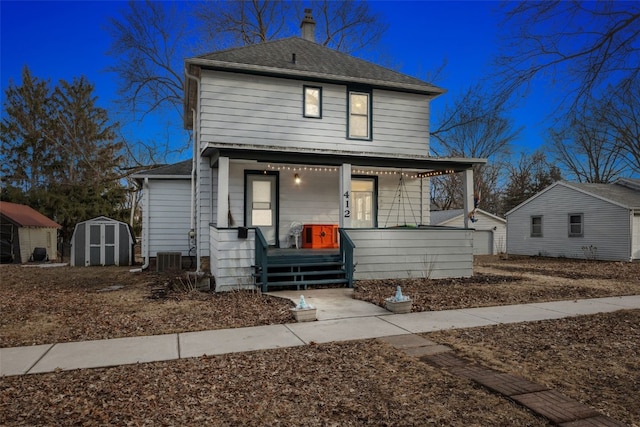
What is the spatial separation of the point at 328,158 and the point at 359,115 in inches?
111

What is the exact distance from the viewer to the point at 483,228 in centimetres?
2634

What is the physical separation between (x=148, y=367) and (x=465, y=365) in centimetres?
331

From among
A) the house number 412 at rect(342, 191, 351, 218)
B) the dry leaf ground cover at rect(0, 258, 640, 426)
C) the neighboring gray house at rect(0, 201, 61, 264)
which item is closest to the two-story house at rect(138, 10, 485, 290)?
the house number 412 at rect(342, 191, 351, 218)

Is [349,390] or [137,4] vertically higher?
[137,4]

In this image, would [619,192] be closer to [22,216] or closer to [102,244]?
[102,244]

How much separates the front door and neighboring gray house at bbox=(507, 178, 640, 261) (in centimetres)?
1680

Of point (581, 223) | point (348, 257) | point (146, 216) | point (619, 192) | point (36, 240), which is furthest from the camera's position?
point (619, 192)

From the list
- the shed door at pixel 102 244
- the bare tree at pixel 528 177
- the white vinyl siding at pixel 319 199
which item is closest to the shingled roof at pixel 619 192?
the white vinyl siding at pixel 319 199

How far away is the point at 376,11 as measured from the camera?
Result: 2381cm

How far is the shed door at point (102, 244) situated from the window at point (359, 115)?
407 inches

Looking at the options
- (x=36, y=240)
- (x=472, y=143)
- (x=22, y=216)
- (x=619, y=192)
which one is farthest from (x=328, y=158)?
(x=472, y=143)

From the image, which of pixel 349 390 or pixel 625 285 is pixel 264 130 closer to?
pixel 349 390

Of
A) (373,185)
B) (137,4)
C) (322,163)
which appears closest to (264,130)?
(322,163)

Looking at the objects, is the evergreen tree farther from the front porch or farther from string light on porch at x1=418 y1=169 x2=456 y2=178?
string light on porch at x1=418 y1=169 x2=456 y2=178
